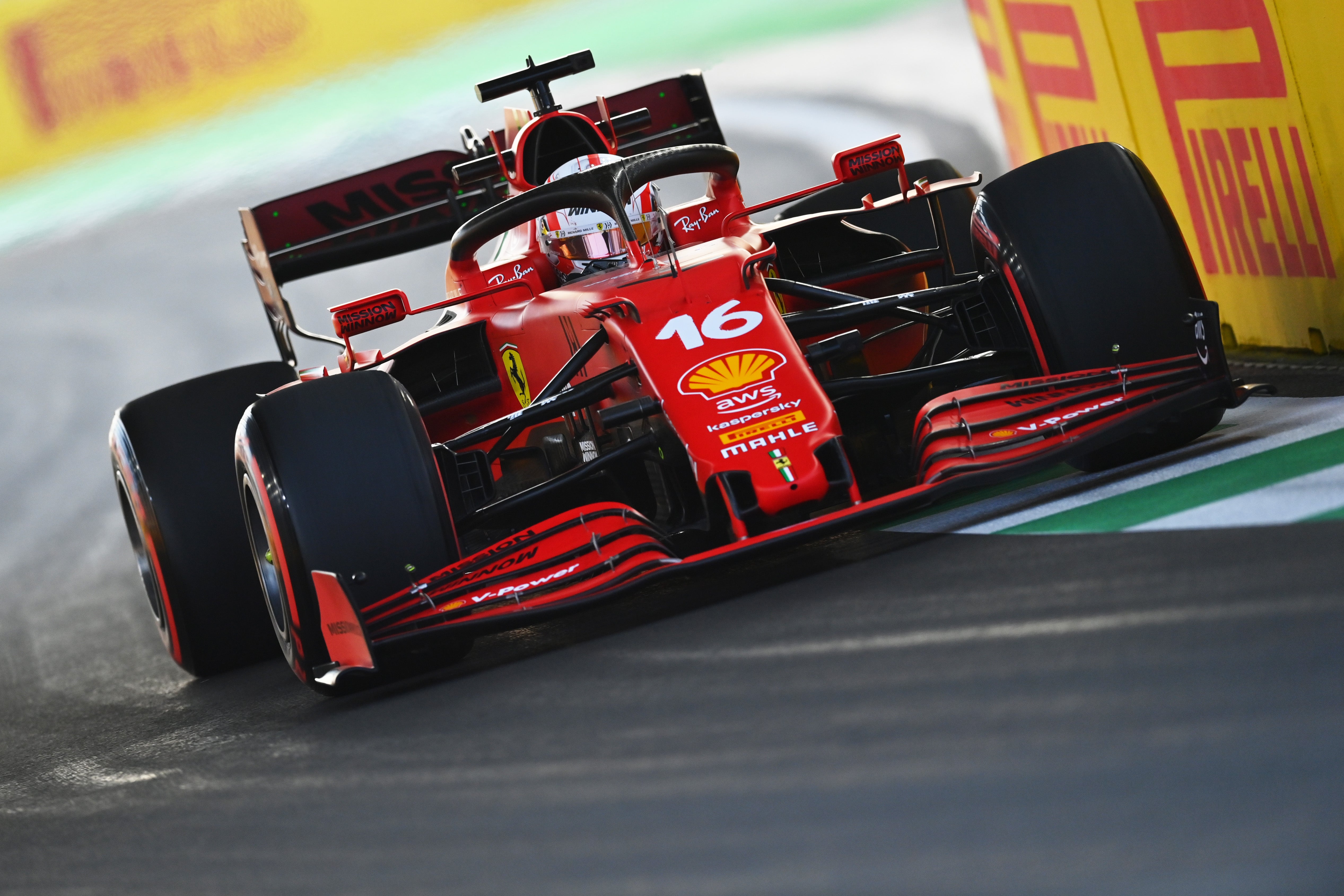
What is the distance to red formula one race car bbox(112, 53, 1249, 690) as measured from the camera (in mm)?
3691

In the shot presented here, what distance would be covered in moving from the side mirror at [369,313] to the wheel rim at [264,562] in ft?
1.82

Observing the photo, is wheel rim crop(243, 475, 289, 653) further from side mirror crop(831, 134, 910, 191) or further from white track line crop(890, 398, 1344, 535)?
side mirror crop(831, 134, 910, 191)

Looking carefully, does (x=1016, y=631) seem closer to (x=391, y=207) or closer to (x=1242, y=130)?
(x=1242, y=130)

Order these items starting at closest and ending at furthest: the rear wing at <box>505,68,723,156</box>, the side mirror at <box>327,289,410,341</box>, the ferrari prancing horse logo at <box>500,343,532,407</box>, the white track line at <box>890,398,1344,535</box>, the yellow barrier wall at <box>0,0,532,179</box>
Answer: the white track line at <box>890,398,1344,535</box>, the side mirror at <box>327,289,410,341</box>, the ferrari prancing horse logo at <box>500,343,532,407</box>, the rear wing at <box>505,68,723,156</box>, the yellow barrier wall at <box>0,0,532,179</box>

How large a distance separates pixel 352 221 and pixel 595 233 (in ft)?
6.12

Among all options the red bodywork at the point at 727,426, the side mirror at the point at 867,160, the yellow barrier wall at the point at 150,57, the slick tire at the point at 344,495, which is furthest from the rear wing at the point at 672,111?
the yellow barrier wall at the point at 150,57

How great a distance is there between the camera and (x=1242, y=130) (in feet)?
17.8

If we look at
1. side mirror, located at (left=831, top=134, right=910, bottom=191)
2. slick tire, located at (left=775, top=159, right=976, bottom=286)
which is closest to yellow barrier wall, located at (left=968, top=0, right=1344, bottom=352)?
slick tire, located at (left=775, top=159, right=976, bottom=286)

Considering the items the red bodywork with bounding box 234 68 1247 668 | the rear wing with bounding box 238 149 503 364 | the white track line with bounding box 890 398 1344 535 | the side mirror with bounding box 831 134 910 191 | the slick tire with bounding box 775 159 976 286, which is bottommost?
the white track line with bounding box 890 398 1344 535

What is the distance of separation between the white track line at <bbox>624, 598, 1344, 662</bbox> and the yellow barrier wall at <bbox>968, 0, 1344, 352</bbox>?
2.68 m

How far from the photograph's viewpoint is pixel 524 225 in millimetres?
5566

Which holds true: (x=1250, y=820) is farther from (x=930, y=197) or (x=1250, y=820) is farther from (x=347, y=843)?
(x=930, y=197)

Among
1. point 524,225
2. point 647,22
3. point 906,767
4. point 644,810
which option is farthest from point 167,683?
point 647,22

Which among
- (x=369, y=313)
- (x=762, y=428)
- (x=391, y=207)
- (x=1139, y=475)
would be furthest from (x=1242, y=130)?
(x=391, y=207)
